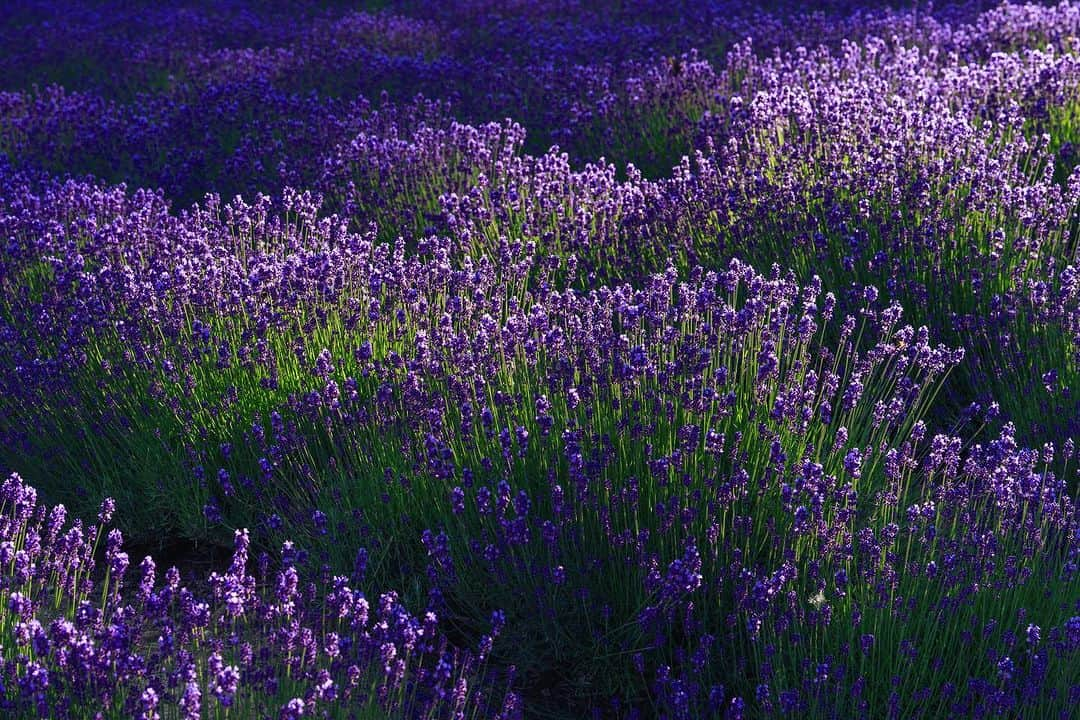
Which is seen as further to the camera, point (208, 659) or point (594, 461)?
point (594, 461)

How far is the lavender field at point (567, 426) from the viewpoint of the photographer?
2506 millimetres

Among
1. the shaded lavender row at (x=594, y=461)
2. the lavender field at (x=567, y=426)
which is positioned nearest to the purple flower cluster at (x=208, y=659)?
the lavender field at (x=567, y=426)

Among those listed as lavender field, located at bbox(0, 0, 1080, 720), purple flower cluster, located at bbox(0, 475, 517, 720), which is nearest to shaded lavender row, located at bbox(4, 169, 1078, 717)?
lavender field, located at bbox(0, 0, 1080, 720)

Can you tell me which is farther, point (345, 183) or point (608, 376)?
point (345, 183)

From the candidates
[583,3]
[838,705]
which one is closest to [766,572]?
[838,705]

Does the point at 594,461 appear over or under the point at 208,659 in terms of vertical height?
over

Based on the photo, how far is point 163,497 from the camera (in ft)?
11.9

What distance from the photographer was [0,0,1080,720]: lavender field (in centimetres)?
251

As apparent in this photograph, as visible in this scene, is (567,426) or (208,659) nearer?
(208,659)

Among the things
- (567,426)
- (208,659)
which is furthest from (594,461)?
(208,659)

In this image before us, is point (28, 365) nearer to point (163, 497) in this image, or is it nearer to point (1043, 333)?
point (163, 497)

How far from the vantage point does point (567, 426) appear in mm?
3002

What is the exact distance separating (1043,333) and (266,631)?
2.69 meters

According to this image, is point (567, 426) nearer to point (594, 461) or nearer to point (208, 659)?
point (594, 461)
